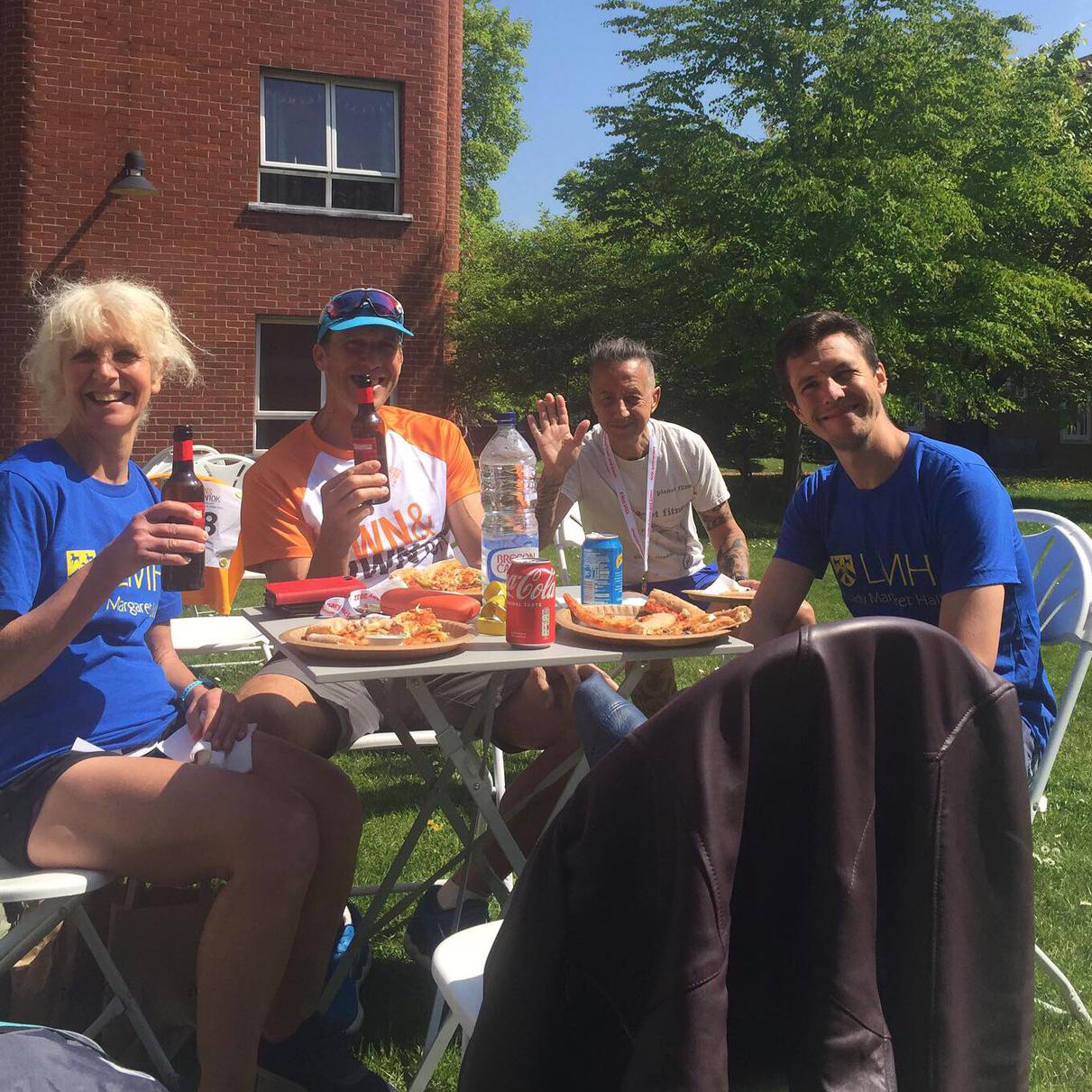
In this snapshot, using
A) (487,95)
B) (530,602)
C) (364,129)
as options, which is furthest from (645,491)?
(487,95)

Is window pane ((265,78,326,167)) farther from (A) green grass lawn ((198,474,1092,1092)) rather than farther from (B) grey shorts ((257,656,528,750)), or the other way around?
(B) grey shorts ((257,656,528,750))

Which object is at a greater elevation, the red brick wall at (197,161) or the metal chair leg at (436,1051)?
the red brick wall at (197,161)

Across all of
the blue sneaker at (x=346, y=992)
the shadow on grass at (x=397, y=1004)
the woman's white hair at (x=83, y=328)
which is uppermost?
the woman's white hair at (x=83, y=328)

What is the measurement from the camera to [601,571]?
2766 mm

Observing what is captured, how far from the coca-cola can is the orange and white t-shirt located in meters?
0.98

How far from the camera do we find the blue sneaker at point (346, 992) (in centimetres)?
276

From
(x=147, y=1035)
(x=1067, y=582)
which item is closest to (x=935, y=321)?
(x=1067, y=582)

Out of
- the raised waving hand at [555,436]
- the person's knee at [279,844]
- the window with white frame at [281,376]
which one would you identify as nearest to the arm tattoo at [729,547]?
the raised waving hand at [555,436]

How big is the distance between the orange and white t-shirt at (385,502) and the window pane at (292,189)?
498 inches

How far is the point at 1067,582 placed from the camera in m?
2.94

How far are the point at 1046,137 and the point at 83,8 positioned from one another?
48.4ft

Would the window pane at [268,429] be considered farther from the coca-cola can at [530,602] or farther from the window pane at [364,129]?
the coca-cola can at [530,602]

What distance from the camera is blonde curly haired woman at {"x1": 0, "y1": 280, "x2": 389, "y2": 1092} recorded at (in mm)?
2164

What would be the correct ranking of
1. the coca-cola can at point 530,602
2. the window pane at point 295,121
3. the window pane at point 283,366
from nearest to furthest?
the coca-cola can at point 530,602 < the window pane at point 295,121 < the window pane at point 283,366
